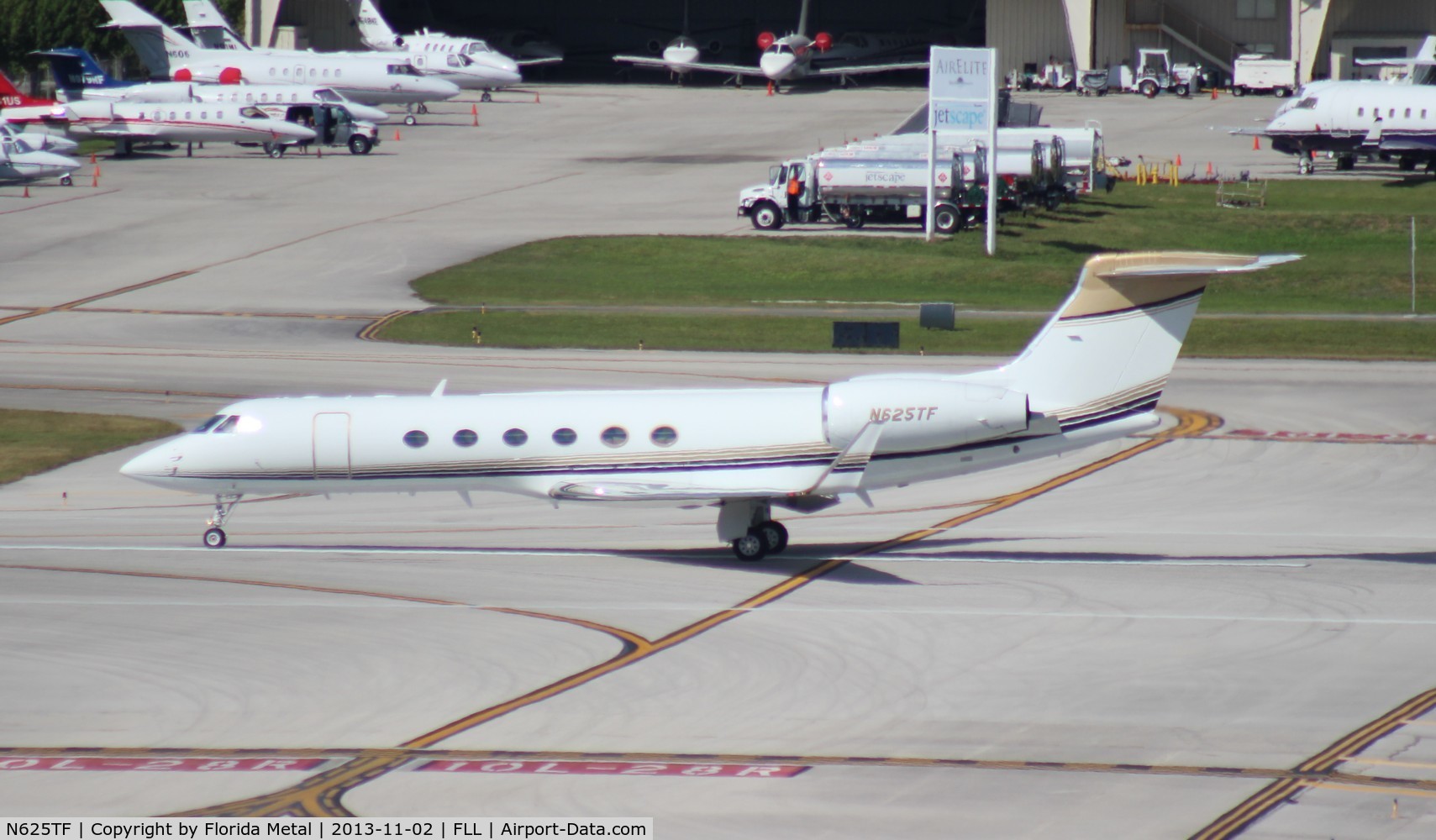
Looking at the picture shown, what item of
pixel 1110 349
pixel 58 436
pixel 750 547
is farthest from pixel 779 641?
pixel 58 436

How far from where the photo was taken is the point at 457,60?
103 m

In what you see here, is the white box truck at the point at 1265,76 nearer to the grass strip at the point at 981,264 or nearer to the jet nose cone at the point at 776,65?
the jet nose cone at the point at 776,65

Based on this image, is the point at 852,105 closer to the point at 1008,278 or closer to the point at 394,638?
the point at 1008,278

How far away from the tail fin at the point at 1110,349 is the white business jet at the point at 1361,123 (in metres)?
53.5

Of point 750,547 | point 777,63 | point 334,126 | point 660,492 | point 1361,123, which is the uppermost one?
point 777,63

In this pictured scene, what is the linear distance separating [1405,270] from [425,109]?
210ft

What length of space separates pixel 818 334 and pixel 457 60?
195 feet

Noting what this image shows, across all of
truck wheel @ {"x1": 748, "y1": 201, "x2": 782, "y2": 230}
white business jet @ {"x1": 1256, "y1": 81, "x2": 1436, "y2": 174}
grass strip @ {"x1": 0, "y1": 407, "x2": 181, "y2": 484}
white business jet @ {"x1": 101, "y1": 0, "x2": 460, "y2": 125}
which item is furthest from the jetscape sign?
white business jet @ {"x1": 101, "y1": 0, "x2": 460, "y2": 125}

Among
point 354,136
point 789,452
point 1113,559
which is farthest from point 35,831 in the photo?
point 354,136

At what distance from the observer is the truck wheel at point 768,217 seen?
6650cm

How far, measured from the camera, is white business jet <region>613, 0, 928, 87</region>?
107m

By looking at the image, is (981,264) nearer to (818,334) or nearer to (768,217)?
(768,217)

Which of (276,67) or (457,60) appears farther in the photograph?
(457,60)
